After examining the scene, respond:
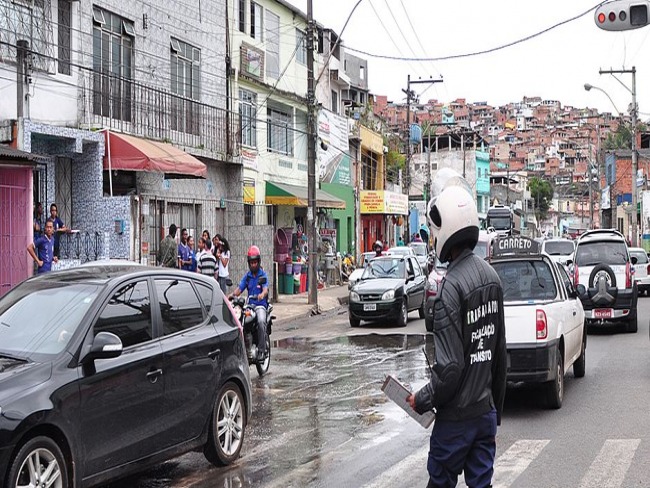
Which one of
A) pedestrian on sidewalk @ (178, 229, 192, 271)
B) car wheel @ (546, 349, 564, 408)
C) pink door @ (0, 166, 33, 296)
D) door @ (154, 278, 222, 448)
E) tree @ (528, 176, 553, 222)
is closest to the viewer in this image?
door @ (154, 278, 222, 448)

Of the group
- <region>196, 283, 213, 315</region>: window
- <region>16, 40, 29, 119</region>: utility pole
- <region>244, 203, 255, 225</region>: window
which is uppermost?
<region>16, 40, 29, 119</region>: utility pole

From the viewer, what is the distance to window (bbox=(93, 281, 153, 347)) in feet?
21.4

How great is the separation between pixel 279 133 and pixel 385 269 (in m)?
11.4

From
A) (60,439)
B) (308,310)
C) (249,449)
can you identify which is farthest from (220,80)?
(60,439)

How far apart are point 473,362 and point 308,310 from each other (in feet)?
64.1

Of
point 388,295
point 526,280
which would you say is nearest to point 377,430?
point 526,280

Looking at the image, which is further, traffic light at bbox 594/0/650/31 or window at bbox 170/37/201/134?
window at bbox 170/37/201/134

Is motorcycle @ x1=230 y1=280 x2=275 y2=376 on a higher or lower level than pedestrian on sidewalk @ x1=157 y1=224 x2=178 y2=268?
lower

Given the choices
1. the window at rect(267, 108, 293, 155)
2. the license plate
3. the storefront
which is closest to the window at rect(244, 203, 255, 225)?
the window at rect(267, 108, 293, 155)

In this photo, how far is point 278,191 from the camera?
29.6 meters

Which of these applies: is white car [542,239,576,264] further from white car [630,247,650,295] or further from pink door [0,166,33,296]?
pink door [0,166,33,296]

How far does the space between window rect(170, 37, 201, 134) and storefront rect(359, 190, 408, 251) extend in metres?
21.6

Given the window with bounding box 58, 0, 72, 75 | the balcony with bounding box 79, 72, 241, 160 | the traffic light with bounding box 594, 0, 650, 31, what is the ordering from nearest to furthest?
the traffic light with bounding box 594, 0, 650, 31 < the window with bounding box 58, 0, 72, 75 < the balcony with bounding box 79, 72, 241, 160

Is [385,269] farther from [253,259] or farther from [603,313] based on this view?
[253,259]
